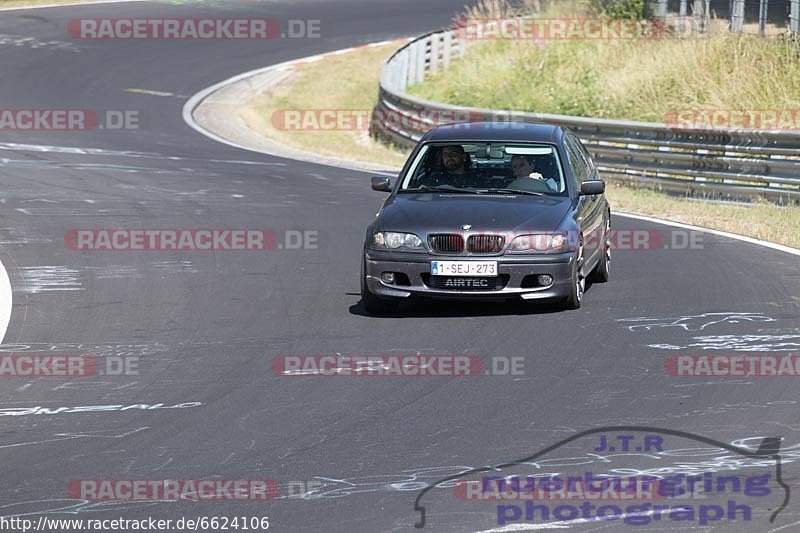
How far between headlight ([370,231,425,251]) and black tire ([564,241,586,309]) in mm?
1196

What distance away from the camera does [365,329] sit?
34.9 feet

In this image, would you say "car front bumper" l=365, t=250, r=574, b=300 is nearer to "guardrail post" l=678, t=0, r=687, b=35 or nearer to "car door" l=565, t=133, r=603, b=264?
"car door" l=565, t=133, r=603, b=264

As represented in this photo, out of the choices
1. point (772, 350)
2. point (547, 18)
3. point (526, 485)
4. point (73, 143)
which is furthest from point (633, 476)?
point (547, 18)

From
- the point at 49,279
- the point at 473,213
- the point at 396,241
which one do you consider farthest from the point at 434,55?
the point at 396,241

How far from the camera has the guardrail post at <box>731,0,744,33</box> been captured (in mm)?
27156

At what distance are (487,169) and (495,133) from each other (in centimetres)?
38

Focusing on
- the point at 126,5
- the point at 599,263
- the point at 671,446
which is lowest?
the point at 126,5

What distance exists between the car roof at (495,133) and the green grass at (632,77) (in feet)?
42.6

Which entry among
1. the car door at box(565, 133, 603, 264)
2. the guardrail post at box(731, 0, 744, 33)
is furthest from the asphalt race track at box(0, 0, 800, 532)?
the guardrail post at box(731, 0, 744, 33)

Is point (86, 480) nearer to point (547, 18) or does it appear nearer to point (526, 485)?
point (526, 485)

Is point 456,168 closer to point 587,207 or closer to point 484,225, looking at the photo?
point 484,225

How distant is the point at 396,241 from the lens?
36.4 ft

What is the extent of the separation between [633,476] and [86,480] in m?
2.56

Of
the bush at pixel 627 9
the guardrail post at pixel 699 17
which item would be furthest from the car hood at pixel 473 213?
the bush at pixel 627 9
